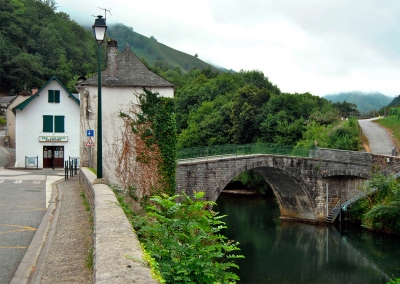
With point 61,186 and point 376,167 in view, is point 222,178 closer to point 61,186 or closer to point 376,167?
point 376,167

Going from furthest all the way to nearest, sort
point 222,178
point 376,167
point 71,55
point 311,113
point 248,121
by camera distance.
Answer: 1. point 71,55
2. point 248,121
3. point 311,113
4. point 376,167
5. point 222,178

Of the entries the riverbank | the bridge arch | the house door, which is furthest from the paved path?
the riverbank

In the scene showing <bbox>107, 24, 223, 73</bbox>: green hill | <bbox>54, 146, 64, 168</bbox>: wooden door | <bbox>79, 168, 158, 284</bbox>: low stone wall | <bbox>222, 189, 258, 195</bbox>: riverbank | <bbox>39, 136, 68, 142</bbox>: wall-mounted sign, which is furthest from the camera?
<bbox>107, 24, 223, 73</bbox>: green hill

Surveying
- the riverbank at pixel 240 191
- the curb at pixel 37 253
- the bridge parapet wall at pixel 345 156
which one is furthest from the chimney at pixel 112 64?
the riverbank at pixel 240 191

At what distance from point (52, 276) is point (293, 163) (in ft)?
91.5

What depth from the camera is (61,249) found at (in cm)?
805

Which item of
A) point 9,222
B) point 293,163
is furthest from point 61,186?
point 293,163

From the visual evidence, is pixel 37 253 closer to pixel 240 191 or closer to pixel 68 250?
pixel 68 250

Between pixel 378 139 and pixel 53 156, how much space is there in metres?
23.1

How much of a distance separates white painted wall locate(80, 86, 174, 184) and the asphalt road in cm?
286

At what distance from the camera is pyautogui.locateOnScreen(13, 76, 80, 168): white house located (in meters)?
34.1

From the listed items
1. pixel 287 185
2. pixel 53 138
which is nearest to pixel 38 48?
pixel 53 138

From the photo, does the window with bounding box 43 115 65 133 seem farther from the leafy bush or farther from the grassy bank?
the leafy bush

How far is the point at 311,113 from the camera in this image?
1815 inches
